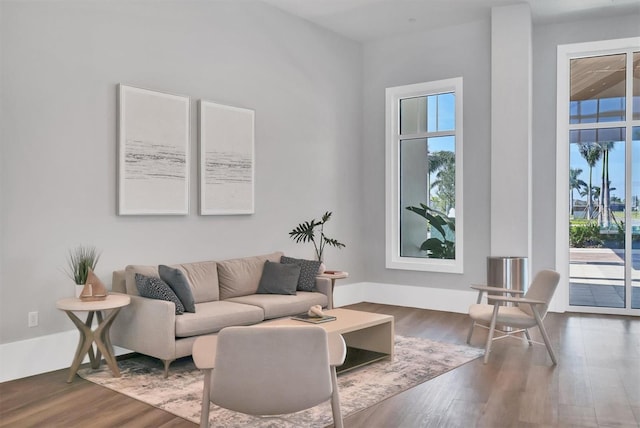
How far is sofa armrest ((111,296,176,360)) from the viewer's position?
4.00m

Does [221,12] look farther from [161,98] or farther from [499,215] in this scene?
[499,215]

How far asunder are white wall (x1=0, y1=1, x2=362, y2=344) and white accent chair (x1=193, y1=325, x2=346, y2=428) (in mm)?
2319

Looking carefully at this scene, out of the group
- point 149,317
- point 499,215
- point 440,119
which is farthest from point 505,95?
point 149,317

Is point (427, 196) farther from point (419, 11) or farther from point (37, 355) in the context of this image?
point (37, 355)

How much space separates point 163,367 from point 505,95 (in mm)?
4787

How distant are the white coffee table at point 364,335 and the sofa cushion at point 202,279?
2.42 feet

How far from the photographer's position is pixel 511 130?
6.28 metres

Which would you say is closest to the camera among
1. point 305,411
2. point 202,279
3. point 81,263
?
point 305,411

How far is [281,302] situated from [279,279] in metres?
0.41

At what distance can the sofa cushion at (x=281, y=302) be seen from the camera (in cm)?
491

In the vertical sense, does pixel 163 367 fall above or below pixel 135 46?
below

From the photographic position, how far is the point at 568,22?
657cm

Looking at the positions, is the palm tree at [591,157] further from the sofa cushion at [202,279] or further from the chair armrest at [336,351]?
the chair armrest at [336,351]

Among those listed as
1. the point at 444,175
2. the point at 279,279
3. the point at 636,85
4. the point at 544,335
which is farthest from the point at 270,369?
the point at 636,85
